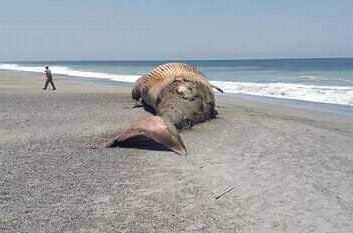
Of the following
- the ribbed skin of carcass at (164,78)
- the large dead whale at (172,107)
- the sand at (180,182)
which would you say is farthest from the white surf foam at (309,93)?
the sand at (180,182)

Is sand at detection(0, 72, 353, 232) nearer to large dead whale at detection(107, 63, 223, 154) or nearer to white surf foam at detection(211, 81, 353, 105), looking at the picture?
large dead whale at detection(107, 63, 223, 154)

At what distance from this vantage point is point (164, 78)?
49.2ft

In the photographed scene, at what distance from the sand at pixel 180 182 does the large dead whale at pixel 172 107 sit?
327 millimetres

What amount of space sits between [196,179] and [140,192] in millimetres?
1019

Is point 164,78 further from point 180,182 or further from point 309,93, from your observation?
point 309,93

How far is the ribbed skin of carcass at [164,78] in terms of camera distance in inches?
536

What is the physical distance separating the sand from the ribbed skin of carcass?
6.55ft

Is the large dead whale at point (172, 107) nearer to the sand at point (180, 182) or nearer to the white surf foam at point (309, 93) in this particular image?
the sand at point (180, 182)

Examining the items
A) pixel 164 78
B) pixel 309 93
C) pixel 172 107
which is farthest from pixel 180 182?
pixel 309 93

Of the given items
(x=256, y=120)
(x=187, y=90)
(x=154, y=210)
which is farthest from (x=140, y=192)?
(x=256, y=120)

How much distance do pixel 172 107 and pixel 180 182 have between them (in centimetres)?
504

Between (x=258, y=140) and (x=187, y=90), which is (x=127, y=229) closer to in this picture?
(x=258, y=140)

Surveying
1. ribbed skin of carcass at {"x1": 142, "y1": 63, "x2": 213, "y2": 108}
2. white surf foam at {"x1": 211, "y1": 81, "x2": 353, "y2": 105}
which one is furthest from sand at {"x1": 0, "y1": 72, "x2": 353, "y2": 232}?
white surf foam at {"x1": 211, "y1": 81, "x2": 353, "y2": 105}

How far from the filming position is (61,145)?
9.67 metres
